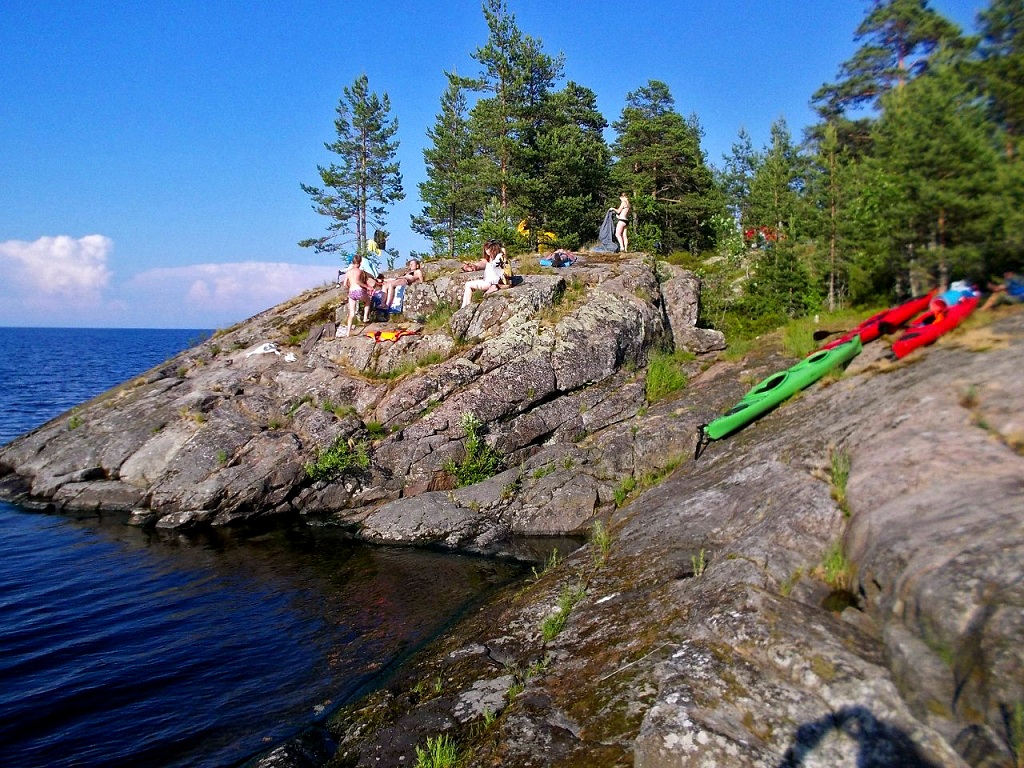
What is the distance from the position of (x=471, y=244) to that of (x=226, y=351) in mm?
10512

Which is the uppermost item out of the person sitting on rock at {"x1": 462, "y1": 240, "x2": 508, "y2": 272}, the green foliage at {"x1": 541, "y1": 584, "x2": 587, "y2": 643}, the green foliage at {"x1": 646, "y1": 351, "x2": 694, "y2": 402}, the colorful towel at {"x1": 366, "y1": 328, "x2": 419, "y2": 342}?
the person sitting on rock at {"x1": 462, "y1": 240, "x2": 508, "y2": 272}

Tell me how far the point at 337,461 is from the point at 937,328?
1275cm

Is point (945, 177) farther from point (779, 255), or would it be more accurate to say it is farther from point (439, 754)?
point (439, 754)

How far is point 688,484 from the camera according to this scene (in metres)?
10.6

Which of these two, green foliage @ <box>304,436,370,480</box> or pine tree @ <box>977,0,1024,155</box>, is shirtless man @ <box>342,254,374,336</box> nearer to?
green foliage @ <box>304,436,370,480</box>

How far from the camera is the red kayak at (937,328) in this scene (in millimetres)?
10242

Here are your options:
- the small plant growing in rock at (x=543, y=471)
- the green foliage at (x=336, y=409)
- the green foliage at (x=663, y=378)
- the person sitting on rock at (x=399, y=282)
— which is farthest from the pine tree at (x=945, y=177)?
the green foliage at (x=336, y=409)

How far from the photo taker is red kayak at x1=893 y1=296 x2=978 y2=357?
10.2 m

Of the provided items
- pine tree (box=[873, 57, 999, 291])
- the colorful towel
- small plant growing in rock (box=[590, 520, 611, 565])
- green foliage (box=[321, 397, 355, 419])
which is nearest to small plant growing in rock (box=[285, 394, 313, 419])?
green foliage (box=[321, 397, 355, 419])

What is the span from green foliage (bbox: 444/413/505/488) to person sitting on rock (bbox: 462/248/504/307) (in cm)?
464

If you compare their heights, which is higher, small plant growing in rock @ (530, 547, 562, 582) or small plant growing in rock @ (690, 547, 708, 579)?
small plant growing in rock @ (690, 547, 708, 579)

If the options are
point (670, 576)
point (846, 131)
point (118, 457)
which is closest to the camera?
point (670, 576)

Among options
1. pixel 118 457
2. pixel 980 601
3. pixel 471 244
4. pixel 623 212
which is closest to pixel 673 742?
pixel 980 601

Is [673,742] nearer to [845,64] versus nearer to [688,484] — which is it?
[688,484]
